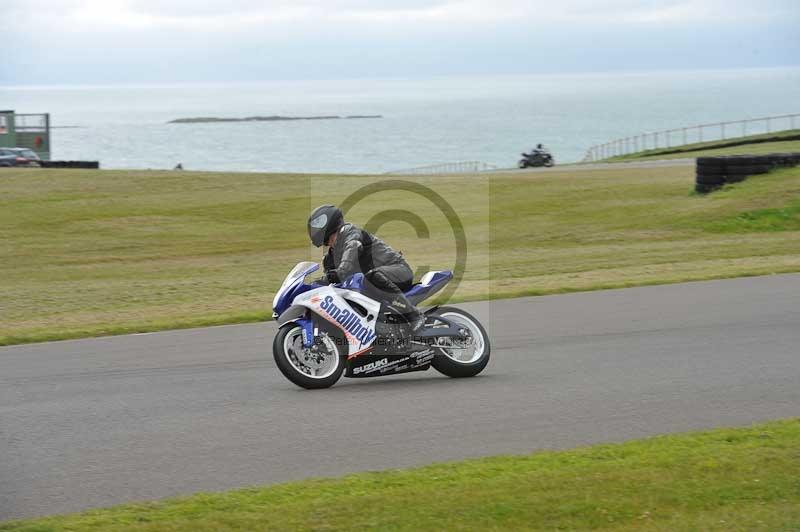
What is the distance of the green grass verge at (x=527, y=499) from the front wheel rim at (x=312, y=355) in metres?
2.80

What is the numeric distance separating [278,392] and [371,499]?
11.1 feet

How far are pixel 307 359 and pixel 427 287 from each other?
4.13ft

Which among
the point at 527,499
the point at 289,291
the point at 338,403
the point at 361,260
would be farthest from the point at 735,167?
the point at 527,499

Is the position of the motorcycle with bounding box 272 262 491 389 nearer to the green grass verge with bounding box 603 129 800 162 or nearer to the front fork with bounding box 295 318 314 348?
the front fork with bounding box 295 318 314 348

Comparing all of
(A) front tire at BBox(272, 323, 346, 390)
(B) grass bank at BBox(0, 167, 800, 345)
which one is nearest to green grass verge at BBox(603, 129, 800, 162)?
(B) grass bank at BBox(0, 167, 800, 345)

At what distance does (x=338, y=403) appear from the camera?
8.90 metres

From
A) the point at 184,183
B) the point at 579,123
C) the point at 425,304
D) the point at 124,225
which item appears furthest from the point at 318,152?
the point at 425,304

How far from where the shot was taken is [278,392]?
30.6ft

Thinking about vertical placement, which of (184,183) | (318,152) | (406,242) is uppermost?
(318,152)

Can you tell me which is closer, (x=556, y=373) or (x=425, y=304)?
(x=556, y=373)

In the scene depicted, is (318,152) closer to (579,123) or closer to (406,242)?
(579,123)

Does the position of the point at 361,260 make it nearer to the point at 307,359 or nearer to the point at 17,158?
the point at 307,359

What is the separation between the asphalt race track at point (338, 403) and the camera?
23.0ft

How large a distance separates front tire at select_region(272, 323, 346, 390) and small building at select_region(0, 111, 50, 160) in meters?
58.8
